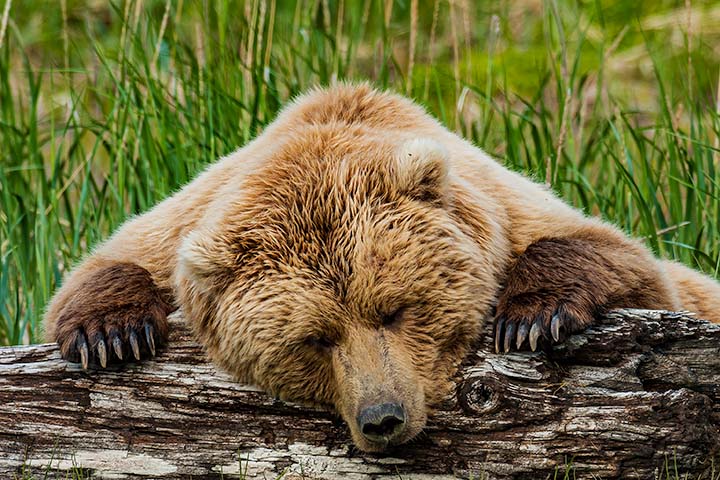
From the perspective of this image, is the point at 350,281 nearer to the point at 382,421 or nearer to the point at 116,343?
the point at 382,421

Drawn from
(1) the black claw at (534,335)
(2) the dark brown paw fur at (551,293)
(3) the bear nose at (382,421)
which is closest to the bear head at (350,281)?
(3) the bear nose at (382,421)

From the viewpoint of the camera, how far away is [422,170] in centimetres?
400

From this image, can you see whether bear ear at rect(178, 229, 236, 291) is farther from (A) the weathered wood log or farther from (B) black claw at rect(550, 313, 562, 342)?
(B) black claw at rect(550, 313, 562, 342)

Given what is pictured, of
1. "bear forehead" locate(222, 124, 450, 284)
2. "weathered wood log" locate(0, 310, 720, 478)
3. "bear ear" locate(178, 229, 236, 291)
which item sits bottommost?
"weathered wood log" locate(0, 310, 720, 478)

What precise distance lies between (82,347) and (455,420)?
148 cm

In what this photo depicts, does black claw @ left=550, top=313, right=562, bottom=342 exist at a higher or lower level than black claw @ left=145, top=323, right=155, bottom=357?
higher

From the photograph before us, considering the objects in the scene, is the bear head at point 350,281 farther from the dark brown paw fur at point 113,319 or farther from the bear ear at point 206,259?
the dark brown paw fur at point 113,319

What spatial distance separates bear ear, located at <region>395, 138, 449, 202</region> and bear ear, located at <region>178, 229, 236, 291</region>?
0.73 metres

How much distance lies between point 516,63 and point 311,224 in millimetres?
7631

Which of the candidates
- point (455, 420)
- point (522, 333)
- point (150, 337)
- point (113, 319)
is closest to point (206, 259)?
point (150, 337)

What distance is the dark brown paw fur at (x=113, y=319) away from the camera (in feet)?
13.3

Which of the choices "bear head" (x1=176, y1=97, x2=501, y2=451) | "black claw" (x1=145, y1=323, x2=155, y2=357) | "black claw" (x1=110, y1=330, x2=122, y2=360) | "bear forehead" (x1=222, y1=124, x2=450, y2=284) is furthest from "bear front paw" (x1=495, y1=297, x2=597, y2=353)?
"black claw" (x1=110, y1=330, x2=122, y2=360)

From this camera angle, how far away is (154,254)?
15.2 feet

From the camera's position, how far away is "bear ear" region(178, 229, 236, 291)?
391 centimetres
